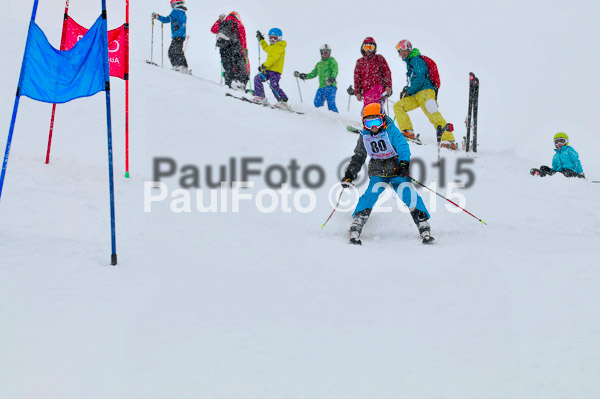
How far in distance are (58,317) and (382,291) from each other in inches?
99.0

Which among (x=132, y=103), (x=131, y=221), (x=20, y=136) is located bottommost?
(x=131, y=221)

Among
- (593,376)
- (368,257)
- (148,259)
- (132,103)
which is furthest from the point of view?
(132,103)

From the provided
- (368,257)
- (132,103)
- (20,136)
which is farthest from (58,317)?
(132,103)

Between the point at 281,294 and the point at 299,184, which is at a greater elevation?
the point at 299,184

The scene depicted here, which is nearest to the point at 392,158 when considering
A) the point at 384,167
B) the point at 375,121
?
the point at 384,167

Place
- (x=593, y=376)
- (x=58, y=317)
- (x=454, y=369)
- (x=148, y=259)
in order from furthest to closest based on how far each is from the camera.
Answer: (x=148, y=259), (x=58, y=317), (x=454, y=369), (x=593, y=376)

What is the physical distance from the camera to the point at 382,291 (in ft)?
13.6

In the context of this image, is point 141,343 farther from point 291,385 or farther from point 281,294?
point 281,294

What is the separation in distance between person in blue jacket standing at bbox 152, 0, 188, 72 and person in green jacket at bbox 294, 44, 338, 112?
3593mm

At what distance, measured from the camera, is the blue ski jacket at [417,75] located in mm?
9422

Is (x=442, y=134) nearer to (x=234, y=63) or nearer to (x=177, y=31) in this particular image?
(x=234, y=63)

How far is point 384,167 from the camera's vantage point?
6.36 metres

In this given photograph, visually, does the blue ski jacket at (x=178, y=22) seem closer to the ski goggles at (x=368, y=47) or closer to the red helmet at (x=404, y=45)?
the ski goggles at (x=368, y=47)

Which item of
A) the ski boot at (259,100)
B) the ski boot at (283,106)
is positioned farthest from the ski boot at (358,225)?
the ski boot at (259,100)
